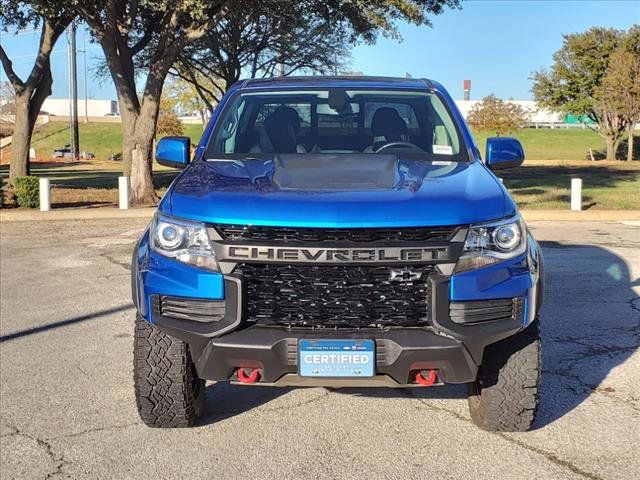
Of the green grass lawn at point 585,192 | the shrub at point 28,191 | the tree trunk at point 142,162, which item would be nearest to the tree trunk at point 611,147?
the green grass lawn at point 585,192

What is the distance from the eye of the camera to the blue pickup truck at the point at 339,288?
3.40 meters

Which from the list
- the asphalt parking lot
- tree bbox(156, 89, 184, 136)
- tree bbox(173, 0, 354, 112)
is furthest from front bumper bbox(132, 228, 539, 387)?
tree bbox(156, 89, 184, 136)

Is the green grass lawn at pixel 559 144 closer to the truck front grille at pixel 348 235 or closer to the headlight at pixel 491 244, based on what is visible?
the headlight at pixel 491 244

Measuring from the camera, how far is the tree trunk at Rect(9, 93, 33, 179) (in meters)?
19.8

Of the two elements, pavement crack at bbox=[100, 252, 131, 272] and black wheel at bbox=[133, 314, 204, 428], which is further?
pavement crack at bbox=[100, 252, 131, 272]

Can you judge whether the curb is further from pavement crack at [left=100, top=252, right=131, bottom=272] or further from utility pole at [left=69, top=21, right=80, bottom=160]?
utility pole at [left=69, top=21, right=80, bottom=160]

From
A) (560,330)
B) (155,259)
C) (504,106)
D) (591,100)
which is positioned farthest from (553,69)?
(155,259)

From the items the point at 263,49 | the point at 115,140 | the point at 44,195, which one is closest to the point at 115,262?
the point at 44,195

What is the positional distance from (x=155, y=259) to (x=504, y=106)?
5670cm

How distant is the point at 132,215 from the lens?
15.7 metres

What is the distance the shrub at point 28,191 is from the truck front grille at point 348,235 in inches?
573

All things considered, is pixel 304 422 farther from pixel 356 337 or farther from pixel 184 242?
pixel 184 242

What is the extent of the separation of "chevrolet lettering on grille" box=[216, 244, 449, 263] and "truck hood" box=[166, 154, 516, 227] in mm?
110

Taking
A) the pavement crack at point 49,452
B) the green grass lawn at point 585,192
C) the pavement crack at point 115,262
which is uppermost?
the green grass lawn at point 585,192
